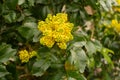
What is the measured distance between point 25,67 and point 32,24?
0.26 m

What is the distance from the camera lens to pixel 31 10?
5.62 ft

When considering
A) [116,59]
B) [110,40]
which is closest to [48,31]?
[110,40]

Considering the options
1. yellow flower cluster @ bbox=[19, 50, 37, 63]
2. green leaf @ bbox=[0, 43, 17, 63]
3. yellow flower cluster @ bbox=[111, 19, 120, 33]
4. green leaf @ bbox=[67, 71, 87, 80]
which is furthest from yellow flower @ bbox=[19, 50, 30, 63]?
yellow flower cluster @ bbox=[111, 19, 120, 33]

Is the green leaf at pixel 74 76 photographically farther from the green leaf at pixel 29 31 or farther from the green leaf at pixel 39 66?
the green leaf at pixel 29 31

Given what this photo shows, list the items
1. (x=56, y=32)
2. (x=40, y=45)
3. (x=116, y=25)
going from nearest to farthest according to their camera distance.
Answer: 1. (x=56, y=32)
2. (x=40, y=45)
3. (x=116, y=25)

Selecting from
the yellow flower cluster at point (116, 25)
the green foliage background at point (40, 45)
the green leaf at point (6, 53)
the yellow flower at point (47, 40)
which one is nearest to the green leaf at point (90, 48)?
the green foliage background at point (40, 45)

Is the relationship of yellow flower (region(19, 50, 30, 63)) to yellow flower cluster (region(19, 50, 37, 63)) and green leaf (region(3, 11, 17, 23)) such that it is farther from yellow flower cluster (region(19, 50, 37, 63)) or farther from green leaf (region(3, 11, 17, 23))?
green leaf (region(3, 11, 17, 23))

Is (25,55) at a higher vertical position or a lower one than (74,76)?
higher

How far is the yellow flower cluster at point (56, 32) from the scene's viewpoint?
1.38 metres

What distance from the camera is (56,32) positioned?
4.54ft

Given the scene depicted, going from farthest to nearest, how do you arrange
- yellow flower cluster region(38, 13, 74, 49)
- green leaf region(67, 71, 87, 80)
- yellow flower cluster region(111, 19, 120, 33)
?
yellow flower cluster region(111, 19, 120, 33)
green leaf region(67, 71, 87, 80)
yellow flower cluster region(38, 13, 74, 49)

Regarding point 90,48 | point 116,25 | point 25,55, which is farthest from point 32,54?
point 116,25

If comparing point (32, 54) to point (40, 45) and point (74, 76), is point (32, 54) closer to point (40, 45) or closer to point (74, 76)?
point (40, 45)

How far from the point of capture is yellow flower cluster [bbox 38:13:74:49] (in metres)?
1.38
